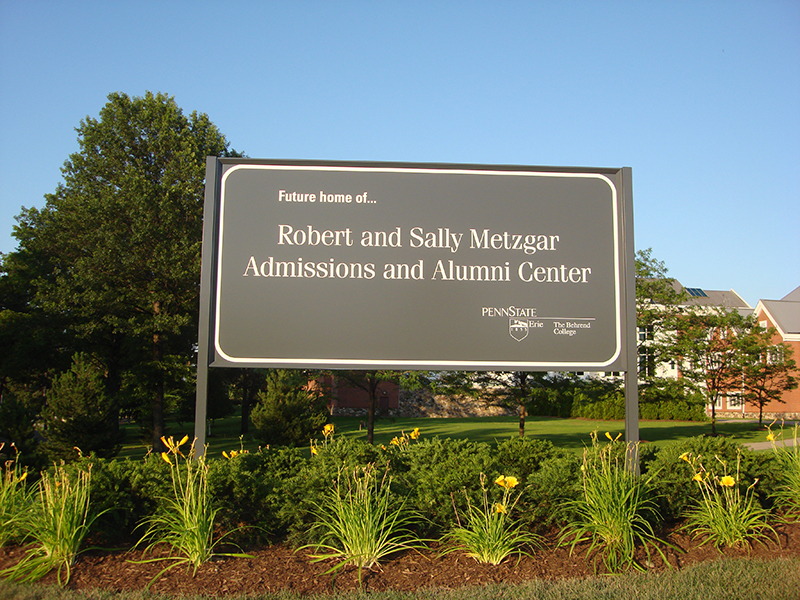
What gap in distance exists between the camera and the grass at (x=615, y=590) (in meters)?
3.67

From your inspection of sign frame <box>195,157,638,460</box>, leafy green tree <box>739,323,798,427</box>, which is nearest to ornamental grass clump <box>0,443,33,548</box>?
sign frame <box>195,157,638,460</box>

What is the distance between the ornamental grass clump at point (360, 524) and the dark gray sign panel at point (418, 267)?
65.2 inches

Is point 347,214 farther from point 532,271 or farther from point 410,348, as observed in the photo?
point 532,271

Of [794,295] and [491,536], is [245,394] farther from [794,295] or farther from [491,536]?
[794,295]

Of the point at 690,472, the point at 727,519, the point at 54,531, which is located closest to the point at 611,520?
the point at 727,519

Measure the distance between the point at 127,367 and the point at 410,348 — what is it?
25203mm

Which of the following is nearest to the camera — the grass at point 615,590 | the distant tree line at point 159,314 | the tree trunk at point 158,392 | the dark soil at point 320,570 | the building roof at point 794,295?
the grass at point 615,590

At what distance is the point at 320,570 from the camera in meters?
4.19

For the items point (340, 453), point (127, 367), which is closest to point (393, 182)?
point (340, 453)

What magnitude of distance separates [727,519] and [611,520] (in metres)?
1.14

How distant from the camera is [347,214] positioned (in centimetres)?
635

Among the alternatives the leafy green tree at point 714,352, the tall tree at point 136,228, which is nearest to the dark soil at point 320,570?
the tall tree at point 136,228

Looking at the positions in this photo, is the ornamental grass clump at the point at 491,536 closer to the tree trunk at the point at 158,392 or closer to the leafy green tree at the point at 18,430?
the leafy green tree at the point at 18,430

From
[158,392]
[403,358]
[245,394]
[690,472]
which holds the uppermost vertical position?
[403,358]
